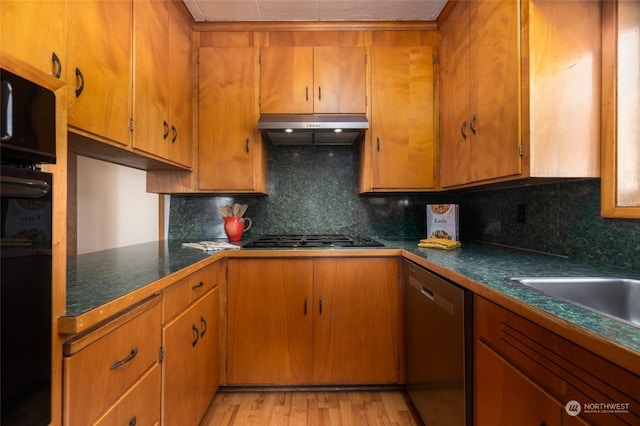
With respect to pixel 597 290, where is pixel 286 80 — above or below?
above


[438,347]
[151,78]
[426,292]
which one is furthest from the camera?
[151,78]

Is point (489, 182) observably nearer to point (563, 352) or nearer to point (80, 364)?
point (563, 352)

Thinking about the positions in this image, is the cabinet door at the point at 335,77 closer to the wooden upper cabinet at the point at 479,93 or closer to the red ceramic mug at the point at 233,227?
the wooden upper cabinet at the point at 479,93

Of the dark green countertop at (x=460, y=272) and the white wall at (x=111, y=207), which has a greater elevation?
the white wall at (x=111, y=207)

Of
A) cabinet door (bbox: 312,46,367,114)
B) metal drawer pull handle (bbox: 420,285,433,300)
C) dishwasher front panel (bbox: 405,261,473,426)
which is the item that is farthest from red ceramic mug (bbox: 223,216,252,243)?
metal drawer pull handle (bbox: 420,285,433,300)

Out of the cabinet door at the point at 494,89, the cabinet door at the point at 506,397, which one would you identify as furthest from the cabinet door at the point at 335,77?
the cabinet door at the point at 506,397

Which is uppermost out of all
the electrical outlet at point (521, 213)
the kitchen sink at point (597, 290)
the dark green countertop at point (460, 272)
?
the electrical outlet at point (521, 213)

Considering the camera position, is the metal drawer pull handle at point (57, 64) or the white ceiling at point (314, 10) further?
the white ceiling at point (314, 10)

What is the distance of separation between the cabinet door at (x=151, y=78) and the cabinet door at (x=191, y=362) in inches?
32.7

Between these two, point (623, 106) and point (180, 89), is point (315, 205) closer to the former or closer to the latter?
point (180, 89)

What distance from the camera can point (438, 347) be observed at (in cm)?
123

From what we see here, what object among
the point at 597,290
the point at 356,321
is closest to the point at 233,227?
the point at 356,321

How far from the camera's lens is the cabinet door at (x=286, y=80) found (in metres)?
1.97

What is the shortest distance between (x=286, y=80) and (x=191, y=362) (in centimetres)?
174
